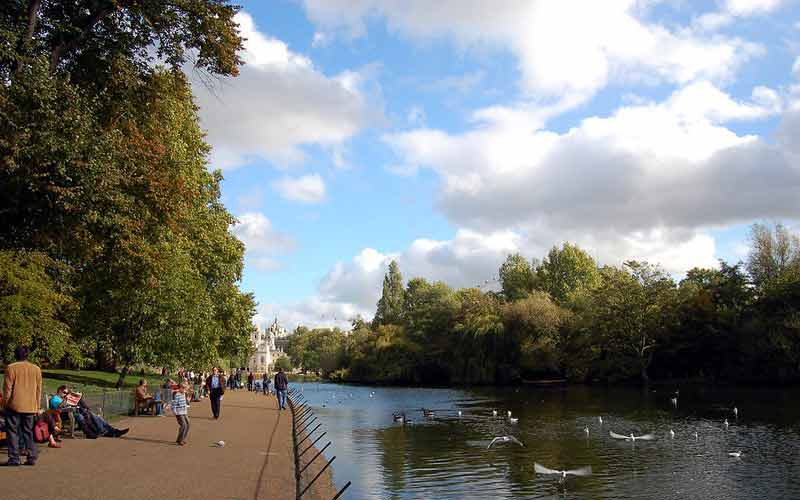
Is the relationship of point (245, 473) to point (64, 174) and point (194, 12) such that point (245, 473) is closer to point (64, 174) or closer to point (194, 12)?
point (64, 174)

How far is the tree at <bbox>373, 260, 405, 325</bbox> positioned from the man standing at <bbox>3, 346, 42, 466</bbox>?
337 ft

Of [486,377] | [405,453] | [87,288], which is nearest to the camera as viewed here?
[405,453]

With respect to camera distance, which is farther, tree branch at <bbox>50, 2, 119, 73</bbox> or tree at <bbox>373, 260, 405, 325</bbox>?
tree at <bbox>373, 260, 405, 325</bbox>

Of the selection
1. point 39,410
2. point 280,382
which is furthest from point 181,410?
point 280,382

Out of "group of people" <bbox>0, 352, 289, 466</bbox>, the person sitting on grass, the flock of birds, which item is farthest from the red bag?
the flock of birds

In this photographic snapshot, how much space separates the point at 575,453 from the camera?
2323 centimetres

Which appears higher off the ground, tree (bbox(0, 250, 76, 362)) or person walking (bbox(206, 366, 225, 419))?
tree (bbox(0, 250, 76, 362))

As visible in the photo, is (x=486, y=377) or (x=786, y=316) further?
(x=486, y=377)

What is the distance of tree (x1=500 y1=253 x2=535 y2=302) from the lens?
105 m

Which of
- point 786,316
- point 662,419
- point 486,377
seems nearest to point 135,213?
point 662,419

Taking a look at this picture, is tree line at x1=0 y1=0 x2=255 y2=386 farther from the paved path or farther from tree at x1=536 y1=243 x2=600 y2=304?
tree at x1=536 y1=243 x2=600 y2=304

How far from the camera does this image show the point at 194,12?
19.3 m

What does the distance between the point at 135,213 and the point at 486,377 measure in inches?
2586

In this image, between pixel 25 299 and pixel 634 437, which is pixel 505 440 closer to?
pixel 634 437
